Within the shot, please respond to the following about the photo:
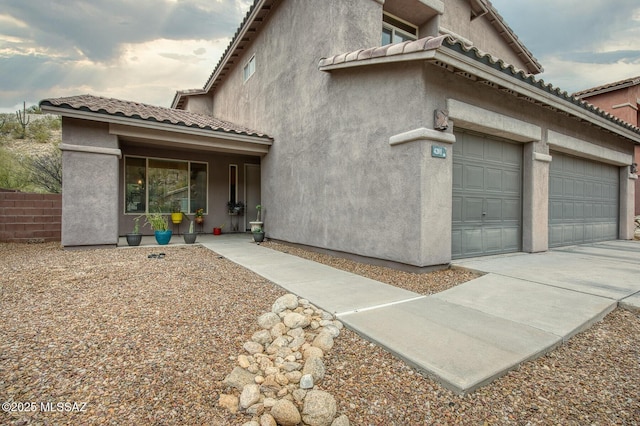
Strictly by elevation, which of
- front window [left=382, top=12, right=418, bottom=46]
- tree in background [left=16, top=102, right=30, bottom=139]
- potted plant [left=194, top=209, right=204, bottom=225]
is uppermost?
tree in background [left=16, top=102, right=30, bottom=139]

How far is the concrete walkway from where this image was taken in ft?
7.27

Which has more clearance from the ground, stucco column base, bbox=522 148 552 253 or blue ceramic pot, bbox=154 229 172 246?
stucco column base, bbox=522 148 552 253

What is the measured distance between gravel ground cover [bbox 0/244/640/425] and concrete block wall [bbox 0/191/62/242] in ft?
19.5

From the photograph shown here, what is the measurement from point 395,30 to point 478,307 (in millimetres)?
7052

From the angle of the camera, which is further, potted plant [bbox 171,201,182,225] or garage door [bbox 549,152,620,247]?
potted plant [bbox 171,201,182,225]

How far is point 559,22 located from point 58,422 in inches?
887

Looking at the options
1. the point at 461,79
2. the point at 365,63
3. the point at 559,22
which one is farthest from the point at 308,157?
the point at 559,22

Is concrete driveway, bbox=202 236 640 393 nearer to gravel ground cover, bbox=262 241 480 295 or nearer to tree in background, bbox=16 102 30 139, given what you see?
gravel ground cover, bbox=262 241 480 295

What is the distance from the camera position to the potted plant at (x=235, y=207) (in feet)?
35.9

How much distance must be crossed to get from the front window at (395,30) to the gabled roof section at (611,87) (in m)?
10.1

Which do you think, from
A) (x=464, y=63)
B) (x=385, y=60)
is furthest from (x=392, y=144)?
(x=464, y=63)

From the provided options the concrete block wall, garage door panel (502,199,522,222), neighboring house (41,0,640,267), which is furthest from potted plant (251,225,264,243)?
garage door panel (502,199,522,222)

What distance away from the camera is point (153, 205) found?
9906 millimetres

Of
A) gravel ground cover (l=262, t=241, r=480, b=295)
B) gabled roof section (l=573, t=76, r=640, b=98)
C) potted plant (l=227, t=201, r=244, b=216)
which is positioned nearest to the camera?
gravel ground cover (l=262, t=241, r=480, b=295)
